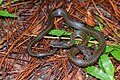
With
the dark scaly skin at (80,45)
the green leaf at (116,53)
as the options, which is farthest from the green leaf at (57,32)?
the green leaf at (116,53)

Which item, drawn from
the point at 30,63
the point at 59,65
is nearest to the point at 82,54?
the point at 59,65

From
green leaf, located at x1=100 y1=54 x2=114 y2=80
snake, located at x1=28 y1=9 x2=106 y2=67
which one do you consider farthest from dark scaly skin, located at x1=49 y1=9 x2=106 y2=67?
green leaf, located at x1=100 y1=54 x2=114 y2=80

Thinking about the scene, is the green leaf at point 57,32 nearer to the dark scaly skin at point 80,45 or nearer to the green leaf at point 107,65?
the dark scaly skin at point 80,45

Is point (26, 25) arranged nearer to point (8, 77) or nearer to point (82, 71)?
point (8, 77)

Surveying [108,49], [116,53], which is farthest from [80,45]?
[116,53]

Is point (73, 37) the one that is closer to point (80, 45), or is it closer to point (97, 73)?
point (80, 45)

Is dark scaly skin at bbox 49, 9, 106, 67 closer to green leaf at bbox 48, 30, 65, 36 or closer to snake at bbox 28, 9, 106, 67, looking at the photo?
snake at bbox 28, 9, 106, 67
